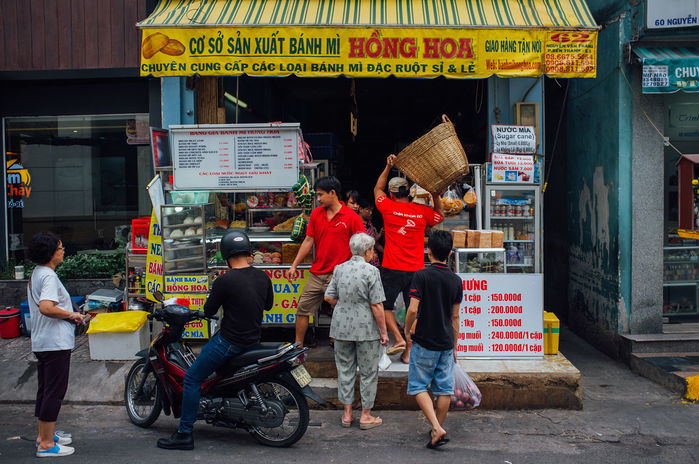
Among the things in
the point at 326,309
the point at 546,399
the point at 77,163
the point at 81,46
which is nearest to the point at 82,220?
the point at 77,163

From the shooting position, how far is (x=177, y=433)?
183 inches

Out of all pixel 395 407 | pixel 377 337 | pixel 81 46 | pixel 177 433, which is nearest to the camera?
pixel 177 433

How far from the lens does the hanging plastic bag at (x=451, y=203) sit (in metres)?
6.67

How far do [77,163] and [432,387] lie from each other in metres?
6.84

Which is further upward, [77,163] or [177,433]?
[77,163]

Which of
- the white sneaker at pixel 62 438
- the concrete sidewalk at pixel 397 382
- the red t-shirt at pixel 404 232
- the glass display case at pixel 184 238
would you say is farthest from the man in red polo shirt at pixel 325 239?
the white sneaker at pixel 62 438

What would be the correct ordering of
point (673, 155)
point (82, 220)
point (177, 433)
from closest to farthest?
point (177, 433) → point (673, 155) → point (82, 220)

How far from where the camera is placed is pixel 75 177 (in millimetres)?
8867

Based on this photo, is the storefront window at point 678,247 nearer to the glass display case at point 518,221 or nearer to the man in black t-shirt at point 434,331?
the glass display case at point 518,221

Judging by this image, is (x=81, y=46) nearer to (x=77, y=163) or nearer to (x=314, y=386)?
(x=77, y=163)

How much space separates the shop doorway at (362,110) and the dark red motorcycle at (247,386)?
3.45m

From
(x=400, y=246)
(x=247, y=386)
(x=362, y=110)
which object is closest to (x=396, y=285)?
(x=400, y=246)

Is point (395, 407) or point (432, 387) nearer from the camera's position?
point (432, 387)


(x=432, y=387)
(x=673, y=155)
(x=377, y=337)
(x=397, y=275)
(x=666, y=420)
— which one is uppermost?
(x=673, y=155)
